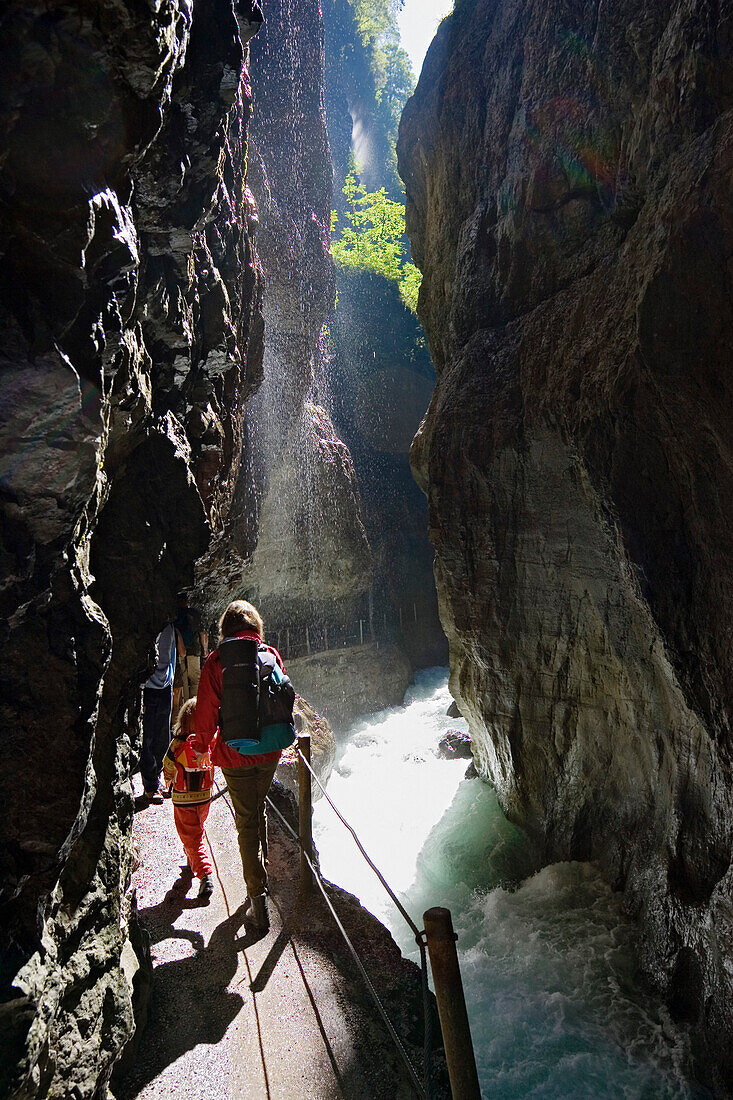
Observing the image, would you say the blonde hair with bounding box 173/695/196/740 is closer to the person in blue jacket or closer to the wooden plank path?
the wooden plank path

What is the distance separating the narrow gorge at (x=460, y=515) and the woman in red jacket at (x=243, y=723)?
1.52 ft

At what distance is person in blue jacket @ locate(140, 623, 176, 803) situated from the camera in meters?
5.63

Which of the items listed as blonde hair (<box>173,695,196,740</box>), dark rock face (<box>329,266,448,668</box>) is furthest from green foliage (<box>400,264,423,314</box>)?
blonde hair (<box>173,695,196,740</box>)

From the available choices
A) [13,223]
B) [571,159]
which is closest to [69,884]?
[13,223]

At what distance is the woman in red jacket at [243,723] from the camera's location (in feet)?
11.4

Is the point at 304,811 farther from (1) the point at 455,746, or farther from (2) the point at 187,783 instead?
(1) the point at 455,746

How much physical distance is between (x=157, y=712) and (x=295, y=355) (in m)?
13.9

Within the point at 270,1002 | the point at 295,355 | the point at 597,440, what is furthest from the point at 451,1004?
the point at 295,355

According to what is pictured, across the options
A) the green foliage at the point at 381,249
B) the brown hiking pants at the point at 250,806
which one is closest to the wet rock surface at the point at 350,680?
the green foliage at the point at 381,249

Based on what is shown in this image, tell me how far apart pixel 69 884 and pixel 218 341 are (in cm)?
Result: 492

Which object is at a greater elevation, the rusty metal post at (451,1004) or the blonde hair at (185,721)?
the blonde hair at (185,721)

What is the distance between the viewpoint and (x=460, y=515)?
8258mm

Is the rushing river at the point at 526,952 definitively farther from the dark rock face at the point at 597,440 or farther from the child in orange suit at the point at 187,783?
the child in orange suit at the point at 187,783

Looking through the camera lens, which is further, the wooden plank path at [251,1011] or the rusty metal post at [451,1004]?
the wooden plank path at [251,1011]
